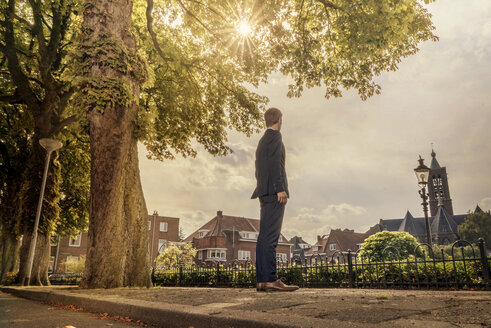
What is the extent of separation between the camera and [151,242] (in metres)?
52.8

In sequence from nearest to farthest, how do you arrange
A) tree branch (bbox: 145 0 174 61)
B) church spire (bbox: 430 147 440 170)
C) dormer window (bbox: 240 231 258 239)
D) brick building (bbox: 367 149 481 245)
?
tree branch (bbox: 145 0 174 61) → dormer window (bbox: 240 231 258 239) → brick building (bbox: 367 149 481 245) → church spire (bbox: 430 147 440 170)

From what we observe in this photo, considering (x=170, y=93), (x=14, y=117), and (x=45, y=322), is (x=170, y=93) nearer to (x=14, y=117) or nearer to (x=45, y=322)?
(x=14, y=117)

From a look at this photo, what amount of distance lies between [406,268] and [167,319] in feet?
27.8

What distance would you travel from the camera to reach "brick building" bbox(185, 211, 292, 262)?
2014 inches

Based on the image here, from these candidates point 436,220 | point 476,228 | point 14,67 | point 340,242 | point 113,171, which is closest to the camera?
point 113,171

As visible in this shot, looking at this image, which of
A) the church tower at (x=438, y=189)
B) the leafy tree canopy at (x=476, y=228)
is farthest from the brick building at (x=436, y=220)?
the leafy tree canopy at (x=476, y=228)

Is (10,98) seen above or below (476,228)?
above

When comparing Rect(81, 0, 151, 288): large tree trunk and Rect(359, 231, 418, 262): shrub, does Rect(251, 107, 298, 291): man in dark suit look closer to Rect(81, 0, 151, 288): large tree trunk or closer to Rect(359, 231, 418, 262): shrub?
Rect(81, 0, 151, 288): large tree trunk

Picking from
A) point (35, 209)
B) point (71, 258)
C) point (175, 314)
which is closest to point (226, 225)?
point (71, 258)

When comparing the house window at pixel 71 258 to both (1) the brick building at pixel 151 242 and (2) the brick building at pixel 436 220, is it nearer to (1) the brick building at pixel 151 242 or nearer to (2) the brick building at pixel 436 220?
(1) the brick building at pixel 151 242

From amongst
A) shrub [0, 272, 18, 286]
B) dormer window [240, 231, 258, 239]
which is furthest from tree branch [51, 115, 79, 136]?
dormer window [240, 231, 258, 239]

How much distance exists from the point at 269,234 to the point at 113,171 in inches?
168

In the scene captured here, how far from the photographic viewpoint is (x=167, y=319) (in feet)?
10.4

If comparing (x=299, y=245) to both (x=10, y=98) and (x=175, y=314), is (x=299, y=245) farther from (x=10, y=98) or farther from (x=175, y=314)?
(x=175, y=314)
